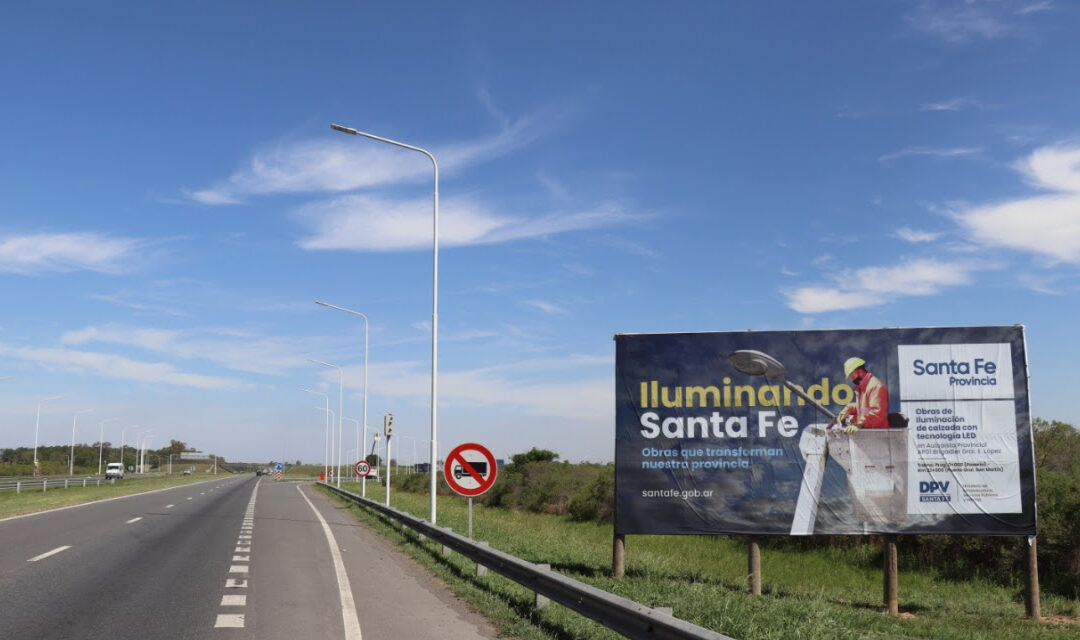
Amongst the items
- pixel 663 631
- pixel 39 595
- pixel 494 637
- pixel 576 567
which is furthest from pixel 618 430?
pixel 39 595

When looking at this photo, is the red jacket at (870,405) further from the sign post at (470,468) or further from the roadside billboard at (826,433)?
the sign post at (470,468)

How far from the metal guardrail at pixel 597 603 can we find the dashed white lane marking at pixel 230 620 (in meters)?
3.23

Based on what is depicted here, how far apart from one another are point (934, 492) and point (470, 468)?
7315 millimetres

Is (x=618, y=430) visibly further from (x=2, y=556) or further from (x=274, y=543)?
(x=2, y=556)

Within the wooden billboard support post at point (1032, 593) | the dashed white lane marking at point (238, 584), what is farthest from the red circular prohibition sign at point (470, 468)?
the wooden billboard support post at point (1032, 593)

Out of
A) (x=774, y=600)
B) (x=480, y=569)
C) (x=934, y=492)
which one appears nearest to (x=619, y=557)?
(x=480, y=569)

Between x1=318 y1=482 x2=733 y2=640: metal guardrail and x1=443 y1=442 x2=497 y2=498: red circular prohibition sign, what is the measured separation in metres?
1.53

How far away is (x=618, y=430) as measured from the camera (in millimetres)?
14391

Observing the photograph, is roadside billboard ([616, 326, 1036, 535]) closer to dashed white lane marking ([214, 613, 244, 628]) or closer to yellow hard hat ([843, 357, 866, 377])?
yellow hard hat ([843, 357, 866, 377])

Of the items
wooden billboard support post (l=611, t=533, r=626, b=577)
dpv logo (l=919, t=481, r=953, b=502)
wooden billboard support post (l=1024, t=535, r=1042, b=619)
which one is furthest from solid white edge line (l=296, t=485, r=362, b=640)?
wooden billboard support post (l=1024, t=535, r=1042, b=619)

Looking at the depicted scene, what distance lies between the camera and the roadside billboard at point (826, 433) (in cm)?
1320

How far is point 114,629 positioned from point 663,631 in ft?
18.9

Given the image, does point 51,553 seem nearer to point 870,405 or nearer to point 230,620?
point 230,620

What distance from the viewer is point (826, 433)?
13.6 m
